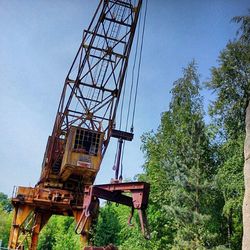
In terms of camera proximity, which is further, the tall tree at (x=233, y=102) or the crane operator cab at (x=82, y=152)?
the crane operator cab at (x=82, y=152)

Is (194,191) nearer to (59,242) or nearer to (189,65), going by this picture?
(189,65)

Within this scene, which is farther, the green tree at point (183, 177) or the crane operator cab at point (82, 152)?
the crane operator cab at point (82, 152)

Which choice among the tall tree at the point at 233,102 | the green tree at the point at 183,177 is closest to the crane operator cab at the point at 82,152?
the green tree at the point at 183,177

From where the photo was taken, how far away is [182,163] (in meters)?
21.7

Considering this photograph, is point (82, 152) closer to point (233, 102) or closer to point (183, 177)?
point (183, 177)

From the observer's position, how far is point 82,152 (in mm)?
23766

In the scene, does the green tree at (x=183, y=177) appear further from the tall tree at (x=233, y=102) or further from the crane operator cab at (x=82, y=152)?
the crane operator cab at (x=82, y=152)

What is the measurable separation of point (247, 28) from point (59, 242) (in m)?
31.5

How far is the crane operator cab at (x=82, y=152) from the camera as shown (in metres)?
23.5

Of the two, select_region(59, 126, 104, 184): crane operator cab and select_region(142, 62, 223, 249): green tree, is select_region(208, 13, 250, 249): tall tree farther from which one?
select_region(59, 126, 104, 184): crane operator cab

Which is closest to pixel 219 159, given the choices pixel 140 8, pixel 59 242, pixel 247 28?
pixel 247 28

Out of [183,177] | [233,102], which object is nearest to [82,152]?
[183,177]

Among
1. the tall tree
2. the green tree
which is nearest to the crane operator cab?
the green tree

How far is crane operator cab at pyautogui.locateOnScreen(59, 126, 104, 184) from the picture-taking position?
23.5 metres
